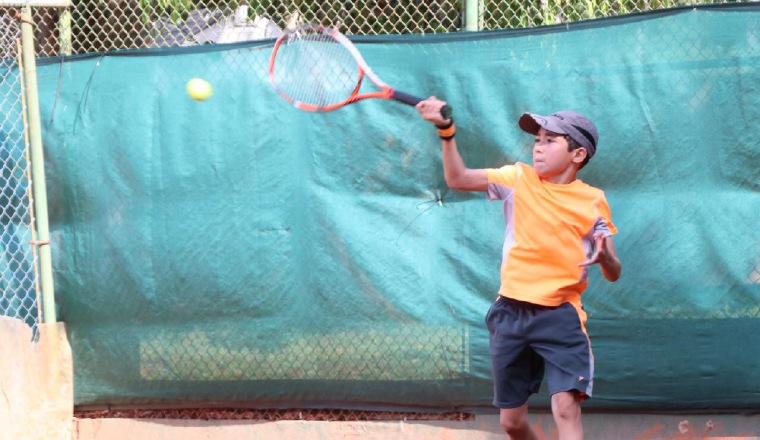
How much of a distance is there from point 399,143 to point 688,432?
197 cm

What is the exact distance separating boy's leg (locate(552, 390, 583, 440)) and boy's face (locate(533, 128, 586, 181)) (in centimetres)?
87

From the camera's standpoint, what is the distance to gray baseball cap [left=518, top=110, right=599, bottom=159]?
3.95 metres

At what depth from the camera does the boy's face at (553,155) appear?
13.0 feet

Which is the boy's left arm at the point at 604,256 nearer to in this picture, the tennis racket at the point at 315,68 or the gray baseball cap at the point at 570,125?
the gray baseball cap at the point at 570,125

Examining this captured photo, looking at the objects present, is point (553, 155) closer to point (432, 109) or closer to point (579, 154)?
point (579, 154)

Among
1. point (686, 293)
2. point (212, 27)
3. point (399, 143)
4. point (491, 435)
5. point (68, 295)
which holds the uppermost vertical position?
point (212, 27)

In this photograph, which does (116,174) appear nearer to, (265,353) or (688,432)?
(265,353)

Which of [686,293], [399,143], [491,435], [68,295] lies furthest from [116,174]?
[686,293]

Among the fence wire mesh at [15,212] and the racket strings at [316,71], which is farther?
the fence wire mesh at [15,212]

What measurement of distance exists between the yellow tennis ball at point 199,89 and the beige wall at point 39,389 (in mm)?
1432

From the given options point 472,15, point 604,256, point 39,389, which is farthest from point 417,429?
point 472,15

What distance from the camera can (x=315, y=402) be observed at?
5.07 m

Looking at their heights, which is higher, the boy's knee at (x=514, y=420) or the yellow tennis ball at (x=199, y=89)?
the yellow tennis ball at (x=199, y=89)

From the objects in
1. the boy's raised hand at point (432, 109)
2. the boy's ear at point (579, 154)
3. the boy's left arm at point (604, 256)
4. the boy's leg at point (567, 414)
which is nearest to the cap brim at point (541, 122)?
the boy's ear at point (579, 154)
